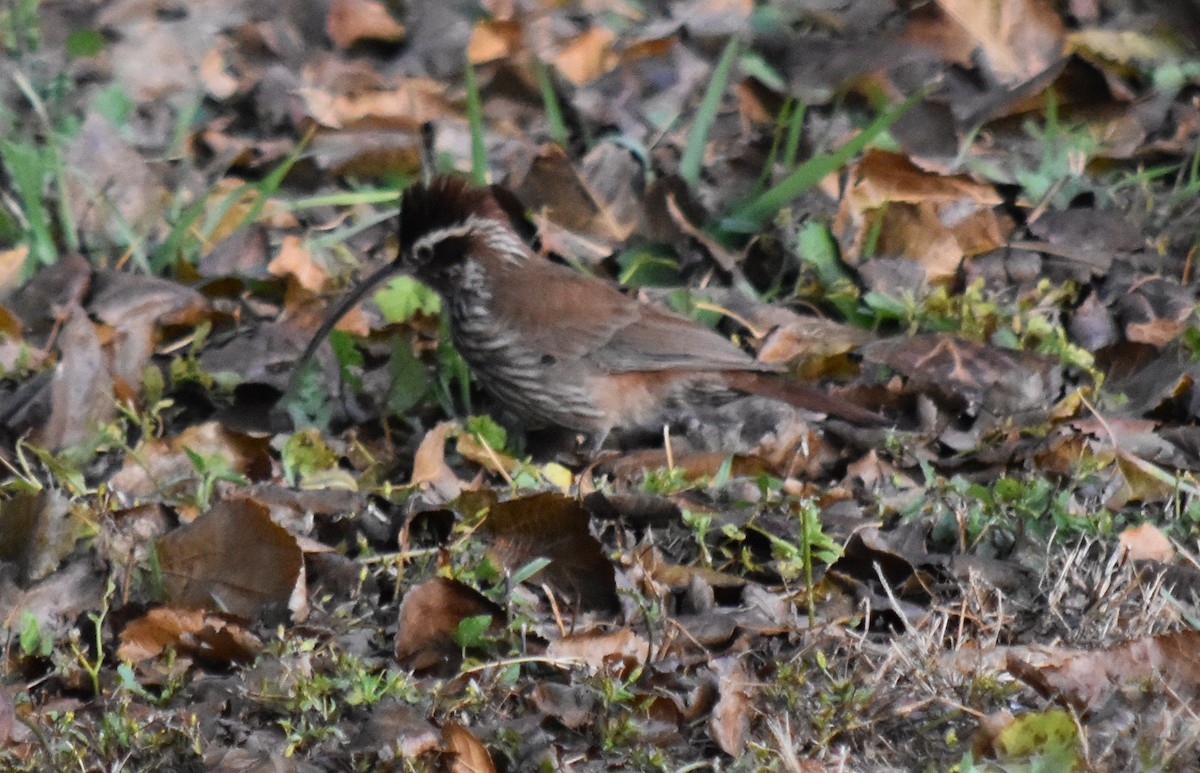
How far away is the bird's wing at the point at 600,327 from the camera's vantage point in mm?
5371

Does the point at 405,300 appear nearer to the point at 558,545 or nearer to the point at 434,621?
the point at 558,545

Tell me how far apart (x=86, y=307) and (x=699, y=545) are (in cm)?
268

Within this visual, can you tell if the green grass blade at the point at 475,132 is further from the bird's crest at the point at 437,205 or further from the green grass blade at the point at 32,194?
the green grass blade at the point at 32,194

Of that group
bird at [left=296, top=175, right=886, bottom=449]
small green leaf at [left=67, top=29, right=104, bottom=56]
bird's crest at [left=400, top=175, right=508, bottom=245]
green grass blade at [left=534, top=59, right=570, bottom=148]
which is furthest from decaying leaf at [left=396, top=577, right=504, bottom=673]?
small green leaf at [left=67, top=29, right=104, bottom=56]

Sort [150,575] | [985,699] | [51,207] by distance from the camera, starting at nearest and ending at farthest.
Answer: [985,699], [150,575], [51,207]

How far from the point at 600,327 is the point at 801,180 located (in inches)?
36.5

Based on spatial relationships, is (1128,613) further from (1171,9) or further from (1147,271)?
(1171,9)

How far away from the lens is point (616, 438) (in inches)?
216

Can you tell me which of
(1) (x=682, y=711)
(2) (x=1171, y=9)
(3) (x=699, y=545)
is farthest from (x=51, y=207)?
(2) (x=1171, y=9)

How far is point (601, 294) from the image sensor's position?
216 inches

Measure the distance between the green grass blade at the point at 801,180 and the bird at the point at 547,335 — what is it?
0.63m

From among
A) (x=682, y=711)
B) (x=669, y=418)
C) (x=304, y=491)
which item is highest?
(x=682, y=711)

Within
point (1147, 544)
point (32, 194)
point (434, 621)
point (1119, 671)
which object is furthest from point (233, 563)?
point (32, 194)

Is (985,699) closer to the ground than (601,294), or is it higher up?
higher up
